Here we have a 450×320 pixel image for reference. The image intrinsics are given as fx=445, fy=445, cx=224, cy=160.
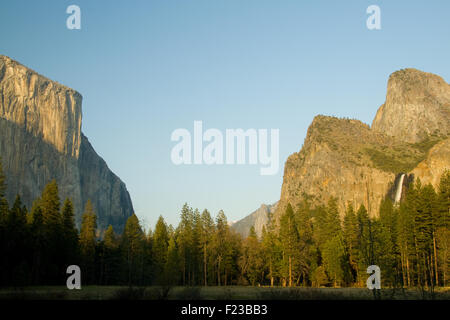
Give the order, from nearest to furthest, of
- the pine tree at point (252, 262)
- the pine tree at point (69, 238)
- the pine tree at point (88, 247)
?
the pine tree at point (69, 238)
the pine tree at point (88, 247)
the pine tree at point (252, 262)

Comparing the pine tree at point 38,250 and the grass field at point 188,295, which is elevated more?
the pine tree at point 38,250

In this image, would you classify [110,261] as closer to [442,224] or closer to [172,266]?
[172,266]

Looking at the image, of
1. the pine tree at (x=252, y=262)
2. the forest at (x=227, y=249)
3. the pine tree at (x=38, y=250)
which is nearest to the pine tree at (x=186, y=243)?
the forest at (x=227, y=249)

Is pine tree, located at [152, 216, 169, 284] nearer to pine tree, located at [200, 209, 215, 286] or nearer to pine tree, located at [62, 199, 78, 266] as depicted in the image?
pine tree, located at [200, 209, 215, 286]

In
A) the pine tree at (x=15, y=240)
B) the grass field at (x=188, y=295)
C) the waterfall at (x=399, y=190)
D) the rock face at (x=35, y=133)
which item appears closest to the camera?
the grass field at (x=188, y=295)

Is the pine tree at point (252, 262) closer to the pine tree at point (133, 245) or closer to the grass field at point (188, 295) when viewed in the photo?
the pine tree at point (133, 245)

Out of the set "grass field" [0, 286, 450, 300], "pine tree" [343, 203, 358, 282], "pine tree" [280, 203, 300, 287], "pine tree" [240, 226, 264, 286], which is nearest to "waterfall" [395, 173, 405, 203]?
"pine tree" [343, 203, 358, 282]

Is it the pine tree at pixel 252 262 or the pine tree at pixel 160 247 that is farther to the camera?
the pine tree at pixel 252 262
